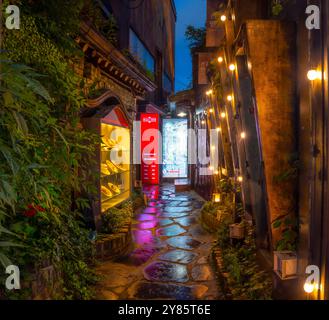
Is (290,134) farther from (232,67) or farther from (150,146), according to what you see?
(150,146)

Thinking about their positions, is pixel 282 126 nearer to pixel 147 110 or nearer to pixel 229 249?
pixel 229 249

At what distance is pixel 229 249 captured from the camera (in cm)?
784

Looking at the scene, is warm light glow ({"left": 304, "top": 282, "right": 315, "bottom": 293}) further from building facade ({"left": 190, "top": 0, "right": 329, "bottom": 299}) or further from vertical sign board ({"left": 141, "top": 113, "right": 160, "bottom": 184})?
vertical sign board ({"left": 141, "top": 113, "right": 160, "bottom": 184})

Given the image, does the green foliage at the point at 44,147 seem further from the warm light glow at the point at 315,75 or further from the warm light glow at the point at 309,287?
the warm light glow at the point at 309,287

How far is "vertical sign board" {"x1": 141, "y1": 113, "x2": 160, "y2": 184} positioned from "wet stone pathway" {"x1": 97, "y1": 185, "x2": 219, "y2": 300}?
7783mm

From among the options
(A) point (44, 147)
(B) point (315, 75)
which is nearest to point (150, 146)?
(A) point (44, 147)

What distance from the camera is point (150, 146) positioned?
2116cm

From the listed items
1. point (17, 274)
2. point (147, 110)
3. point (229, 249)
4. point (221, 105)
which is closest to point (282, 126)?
point (229, 249)

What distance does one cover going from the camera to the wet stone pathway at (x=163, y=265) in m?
6.74

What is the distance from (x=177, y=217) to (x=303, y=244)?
31.2ft

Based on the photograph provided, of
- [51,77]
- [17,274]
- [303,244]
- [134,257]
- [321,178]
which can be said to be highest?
Result: [51,77]

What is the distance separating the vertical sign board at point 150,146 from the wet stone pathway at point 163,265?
7.78m

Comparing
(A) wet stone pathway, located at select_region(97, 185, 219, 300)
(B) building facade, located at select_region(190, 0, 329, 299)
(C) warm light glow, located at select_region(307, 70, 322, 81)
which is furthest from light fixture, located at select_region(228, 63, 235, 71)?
(A) wet stone pathway, located at select_region(97, 185, 219, 300)

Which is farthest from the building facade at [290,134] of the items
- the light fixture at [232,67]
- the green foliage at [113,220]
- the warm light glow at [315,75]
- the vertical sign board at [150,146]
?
the vertical sign board at [150,146]
